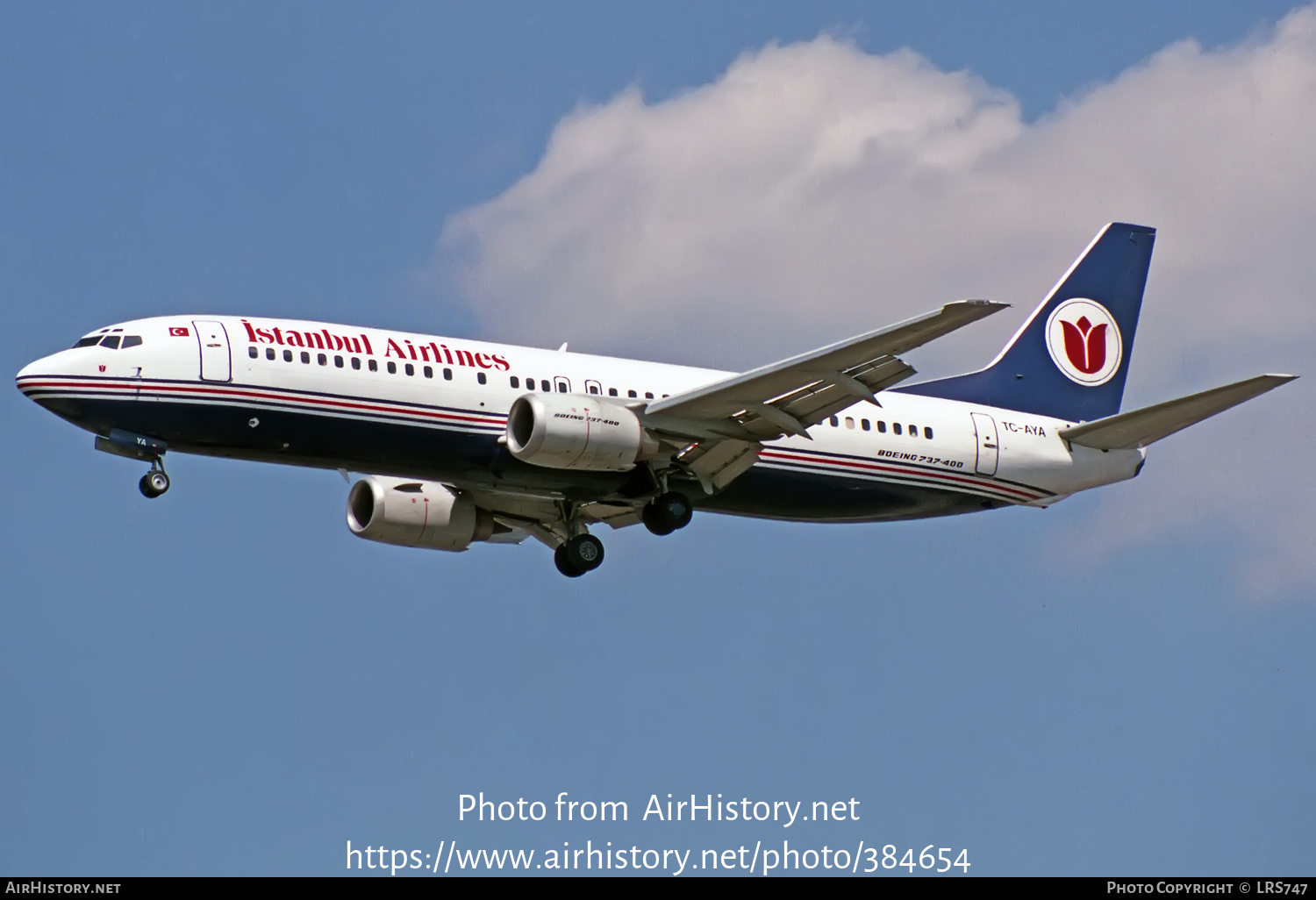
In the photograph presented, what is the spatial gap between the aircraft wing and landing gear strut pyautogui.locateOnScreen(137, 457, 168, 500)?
8.90 metres

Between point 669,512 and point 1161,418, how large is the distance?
10.3 metres

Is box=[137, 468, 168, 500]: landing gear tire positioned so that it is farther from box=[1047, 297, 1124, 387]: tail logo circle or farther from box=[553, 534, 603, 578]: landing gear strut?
box=[1047, 297, 1124, 387]: tail logo circle

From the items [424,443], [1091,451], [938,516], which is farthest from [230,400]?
[1091,451]

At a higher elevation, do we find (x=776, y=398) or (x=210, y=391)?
(x=776, y=398)

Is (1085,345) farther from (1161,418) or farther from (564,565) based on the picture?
(564,565)

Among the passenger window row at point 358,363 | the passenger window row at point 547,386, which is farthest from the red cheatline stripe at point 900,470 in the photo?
the passenger window row at point 358,363

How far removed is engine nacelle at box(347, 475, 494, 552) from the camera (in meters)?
43.3

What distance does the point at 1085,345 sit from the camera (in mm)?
47281

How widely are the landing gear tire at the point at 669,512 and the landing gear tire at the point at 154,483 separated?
9346mm

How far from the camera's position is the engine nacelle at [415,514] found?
43.3 meters

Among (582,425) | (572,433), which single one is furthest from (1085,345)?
(572,433)

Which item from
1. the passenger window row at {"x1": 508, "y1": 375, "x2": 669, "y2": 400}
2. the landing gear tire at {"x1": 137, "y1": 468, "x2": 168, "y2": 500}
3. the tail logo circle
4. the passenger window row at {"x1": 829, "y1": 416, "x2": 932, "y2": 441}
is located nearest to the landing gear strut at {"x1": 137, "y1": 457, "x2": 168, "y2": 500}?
Result: the landing gear tire at {"x1": 137, "y1": 468, "x2": 168, "y2": 500}
